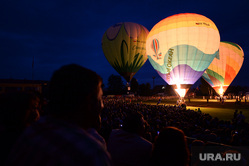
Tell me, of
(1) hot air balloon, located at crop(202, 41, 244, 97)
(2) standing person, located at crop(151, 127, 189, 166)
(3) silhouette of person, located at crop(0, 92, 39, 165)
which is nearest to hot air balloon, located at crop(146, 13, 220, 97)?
(1) hot air balloon, located at crop(202, 41, 244, 97)

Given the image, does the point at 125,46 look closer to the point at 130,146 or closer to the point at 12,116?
the point at 130,146

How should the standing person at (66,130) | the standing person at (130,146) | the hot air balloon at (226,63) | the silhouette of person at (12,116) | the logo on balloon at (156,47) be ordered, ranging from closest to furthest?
the standing person at (66,130)
the silhouette of person at (12,116)
the standing person at (130,146)
the logo on balloon at (156,47)
the hot air balloon at (226,63)

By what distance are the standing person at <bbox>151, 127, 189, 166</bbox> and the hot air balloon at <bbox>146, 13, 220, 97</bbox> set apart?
20897mm

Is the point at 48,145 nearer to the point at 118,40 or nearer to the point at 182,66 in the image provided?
the point at 182,66

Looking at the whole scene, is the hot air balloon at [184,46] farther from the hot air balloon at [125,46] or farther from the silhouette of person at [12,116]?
the silhouette of person at [12,116]

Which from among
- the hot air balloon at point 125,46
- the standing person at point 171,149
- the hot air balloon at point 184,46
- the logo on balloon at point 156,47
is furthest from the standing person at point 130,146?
the hot air balloon at point 125,46

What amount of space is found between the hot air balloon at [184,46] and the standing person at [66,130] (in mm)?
21708

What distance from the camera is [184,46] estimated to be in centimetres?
2112

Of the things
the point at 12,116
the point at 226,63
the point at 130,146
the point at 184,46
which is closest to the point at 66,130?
the point at 12,116

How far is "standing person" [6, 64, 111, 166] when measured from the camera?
2.77 feet

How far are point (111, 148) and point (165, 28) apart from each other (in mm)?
21986

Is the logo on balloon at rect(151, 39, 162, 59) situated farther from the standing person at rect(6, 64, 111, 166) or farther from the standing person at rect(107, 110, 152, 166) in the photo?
the standing person at rect(6, 64, 111, 166)

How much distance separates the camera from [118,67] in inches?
1214

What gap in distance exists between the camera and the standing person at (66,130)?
33.2 inches
